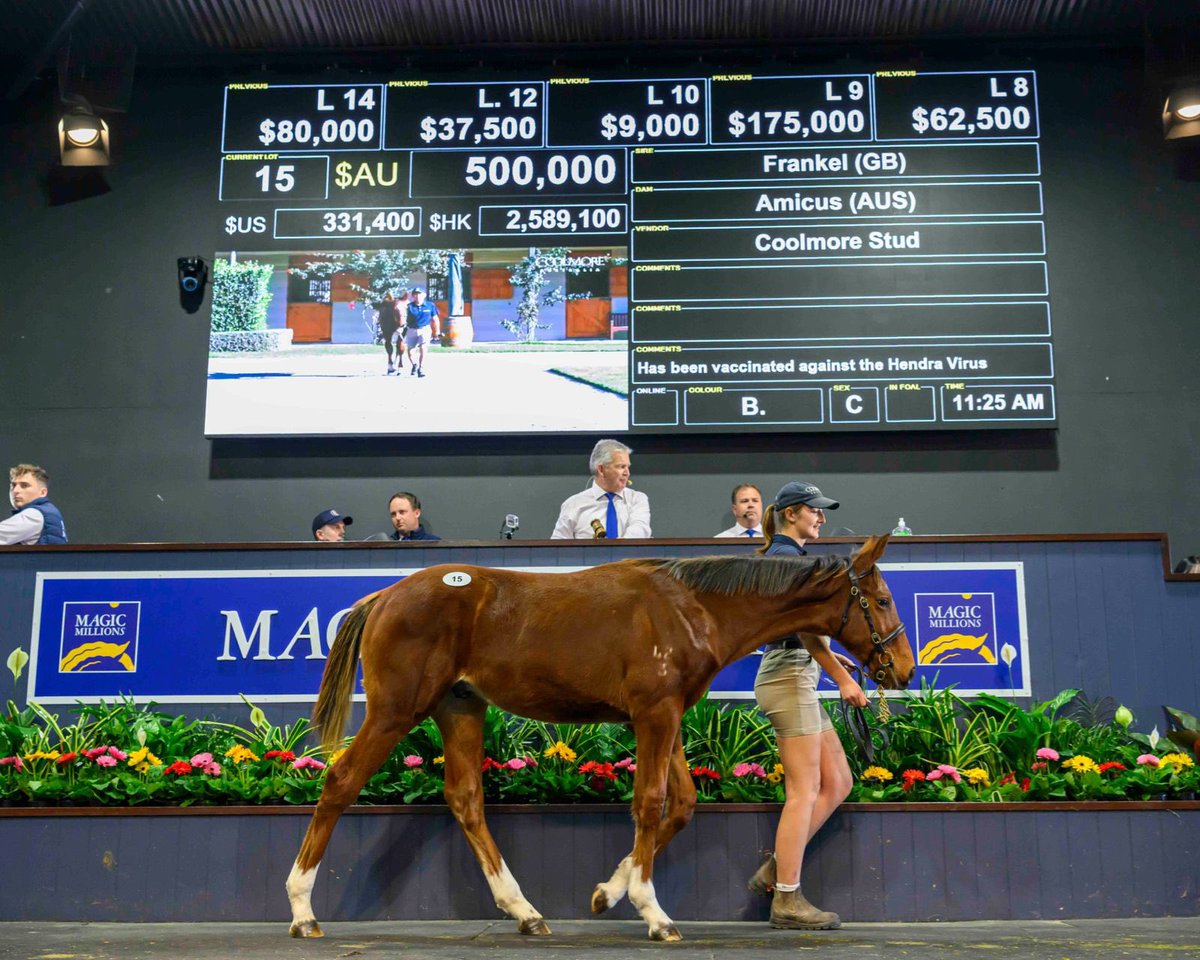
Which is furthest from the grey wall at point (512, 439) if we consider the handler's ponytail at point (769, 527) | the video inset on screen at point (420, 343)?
the handler's ponytail at point (769, 527)

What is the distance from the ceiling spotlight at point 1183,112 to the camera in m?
9.76

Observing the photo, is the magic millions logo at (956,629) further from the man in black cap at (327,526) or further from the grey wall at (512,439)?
the man in black cap at (327,526)

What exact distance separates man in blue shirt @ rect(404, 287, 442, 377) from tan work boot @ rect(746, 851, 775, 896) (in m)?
5.37

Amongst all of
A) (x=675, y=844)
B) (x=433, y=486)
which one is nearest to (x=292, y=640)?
(x=675, y=844)

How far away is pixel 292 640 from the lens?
6664mm

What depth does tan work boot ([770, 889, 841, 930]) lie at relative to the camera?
16.6ft

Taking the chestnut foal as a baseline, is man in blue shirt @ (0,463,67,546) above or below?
above

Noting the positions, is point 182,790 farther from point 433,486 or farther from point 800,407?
point 800,407

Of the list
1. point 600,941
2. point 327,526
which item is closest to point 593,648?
point 600,941

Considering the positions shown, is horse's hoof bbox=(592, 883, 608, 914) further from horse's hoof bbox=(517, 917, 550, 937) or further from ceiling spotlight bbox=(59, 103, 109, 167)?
ceiling spotlight bbox=(59, 103, 109, 167)

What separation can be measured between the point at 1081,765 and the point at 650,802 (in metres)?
2.25

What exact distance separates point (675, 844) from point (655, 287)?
515 centimetres

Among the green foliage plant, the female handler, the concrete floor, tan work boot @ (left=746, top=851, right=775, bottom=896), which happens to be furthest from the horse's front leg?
the green foliage plant

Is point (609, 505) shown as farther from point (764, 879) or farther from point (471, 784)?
point (764, 879)
